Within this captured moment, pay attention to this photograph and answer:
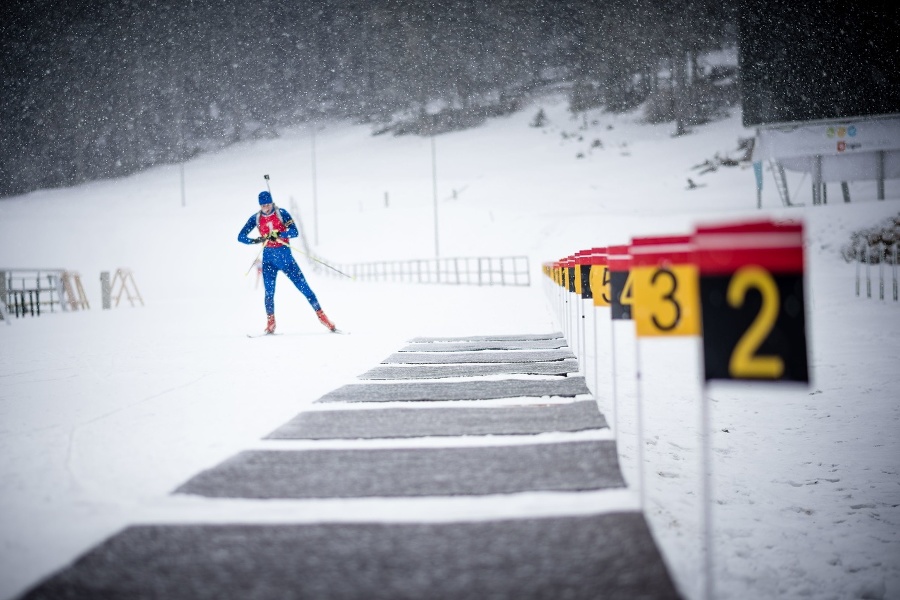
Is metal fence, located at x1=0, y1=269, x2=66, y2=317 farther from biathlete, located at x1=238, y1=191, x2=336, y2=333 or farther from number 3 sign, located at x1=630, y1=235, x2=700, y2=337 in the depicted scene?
number 3 sign, located at x1=630, y1=235, x2=700, y2=337

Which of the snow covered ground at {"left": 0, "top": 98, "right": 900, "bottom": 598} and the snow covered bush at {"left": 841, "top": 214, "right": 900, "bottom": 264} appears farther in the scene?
the snow covered bush at {"left": 841, "top": 214, "right": 900, "bottom": 264}

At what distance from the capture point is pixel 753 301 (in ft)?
7.97

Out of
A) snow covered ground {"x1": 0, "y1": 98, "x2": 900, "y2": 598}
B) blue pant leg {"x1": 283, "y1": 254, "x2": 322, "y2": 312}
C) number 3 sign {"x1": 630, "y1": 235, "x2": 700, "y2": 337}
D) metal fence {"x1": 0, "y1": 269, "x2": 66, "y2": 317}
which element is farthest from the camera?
metal fence {"x1": 0, "y1": 269, "x2": 66, "y2": 317}

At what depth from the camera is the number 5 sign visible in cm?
238

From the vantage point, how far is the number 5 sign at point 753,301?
2377mm

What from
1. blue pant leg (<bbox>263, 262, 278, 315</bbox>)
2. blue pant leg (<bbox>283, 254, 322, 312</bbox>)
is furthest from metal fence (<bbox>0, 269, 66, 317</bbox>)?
blue pant leg (<bbox>283, 254, 322, 312</bbox>)

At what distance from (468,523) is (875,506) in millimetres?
3119

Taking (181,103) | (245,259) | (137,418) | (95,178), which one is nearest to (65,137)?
(95,178)

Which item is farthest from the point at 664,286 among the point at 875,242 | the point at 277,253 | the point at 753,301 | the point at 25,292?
the point at 25,292

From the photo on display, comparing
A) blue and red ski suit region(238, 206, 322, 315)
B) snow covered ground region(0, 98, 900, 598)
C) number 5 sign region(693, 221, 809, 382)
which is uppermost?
blue and red ski suit region(238, 206, 322, 315)

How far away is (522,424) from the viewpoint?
425 cm

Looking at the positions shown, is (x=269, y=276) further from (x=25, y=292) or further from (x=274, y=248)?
(x=25, y=292)

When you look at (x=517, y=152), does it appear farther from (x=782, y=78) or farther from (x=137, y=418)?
(x=137, y=418)

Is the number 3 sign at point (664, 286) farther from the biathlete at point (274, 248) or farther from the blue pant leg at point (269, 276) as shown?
the blue pant leg at point (269, 276)
